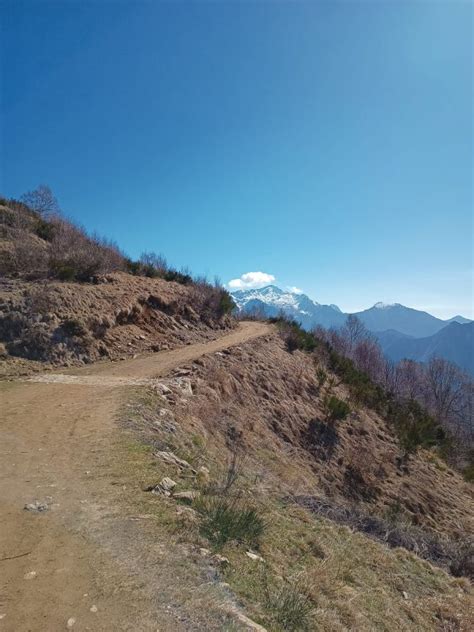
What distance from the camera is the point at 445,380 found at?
144 ft

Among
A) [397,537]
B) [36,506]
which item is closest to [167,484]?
[36,506]

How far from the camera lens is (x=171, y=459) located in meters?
6.38

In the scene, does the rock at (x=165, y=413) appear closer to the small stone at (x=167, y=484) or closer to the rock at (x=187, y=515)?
the small stone at (x=167, y=484)

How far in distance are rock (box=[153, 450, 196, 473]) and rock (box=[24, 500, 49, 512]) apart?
6.70ft

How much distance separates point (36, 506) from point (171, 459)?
7.77 ft

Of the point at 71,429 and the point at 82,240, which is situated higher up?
the point at 82,240

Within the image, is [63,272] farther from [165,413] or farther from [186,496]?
[186,496]

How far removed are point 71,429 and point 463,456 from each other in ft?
80.9

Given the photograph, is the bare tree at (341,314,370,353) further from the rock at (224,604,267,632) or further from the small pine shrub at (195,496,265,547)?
the rock at (224,604,267,632)

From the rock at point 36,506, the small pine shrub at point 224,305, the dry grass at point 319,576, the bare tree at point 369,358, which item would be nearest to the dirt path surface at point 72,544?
the rock at point 36,506

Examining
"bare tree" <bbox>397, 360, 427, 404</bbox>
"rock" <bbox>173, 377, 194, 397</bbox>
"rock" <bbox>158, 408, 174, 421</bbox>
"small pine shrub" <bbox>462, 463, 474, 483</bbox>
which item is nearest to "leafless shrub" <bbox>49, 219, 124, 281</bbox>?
"rock" <bbox>173, 377, 194, 397</bbox>

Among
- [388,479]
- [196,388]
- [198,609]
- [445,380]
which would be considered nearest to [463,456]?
[388,479]

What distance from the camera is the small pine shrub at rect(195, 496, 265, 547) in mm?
4230

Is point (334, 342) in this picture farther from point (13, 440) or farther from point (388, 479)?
point (13, 440)
